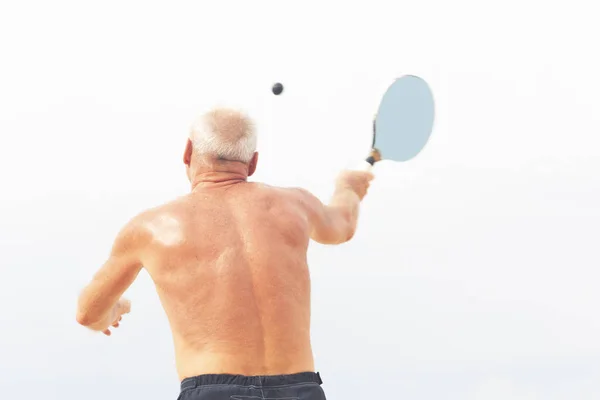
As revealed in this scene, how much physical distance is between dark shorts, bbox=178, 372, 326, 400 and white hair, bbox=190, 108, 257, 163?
1255 mm

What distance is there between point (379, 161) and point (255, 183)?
197cm

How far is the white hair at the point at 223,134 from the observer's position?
20.4ft

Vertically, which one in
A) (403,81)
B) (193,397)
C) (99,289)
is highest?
(403,81)

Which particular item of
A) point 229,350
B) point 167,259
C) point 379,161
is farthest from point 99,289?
point 379,161

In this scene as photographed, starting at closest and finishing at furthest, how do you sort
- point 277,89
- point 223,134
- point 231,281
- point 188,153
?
1. point 231,281
2. point 223,134
3. point 188,153
4. point 277,89

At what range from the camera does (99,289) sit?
6410mm

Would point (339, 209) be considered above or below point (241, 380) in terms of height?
A: above

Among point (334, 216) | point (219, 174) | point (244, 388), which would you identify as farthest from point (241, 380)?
point (334, 216)

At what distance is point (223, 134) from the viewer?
245 inches

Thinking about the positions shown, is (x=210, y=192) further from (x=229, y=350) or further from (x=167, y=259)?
(x=229, y=350)

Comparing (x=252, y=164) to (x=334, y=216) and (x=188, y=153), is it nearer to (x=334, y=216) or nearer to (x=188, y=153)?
(x=188, y=153)

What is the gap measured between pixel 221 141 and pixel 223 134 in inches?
1.6

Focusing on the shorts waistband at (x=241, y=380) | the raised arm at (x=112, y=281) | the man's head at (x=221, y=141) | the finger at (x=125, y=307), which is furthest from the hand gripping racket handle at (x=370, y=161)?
the shorts waistband at (x=241, y=380)

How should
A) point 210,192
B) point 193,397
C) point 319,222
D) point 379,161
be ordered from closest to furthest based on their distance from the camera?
point 193,397, point 210,192, point 319,222, point 379,161
